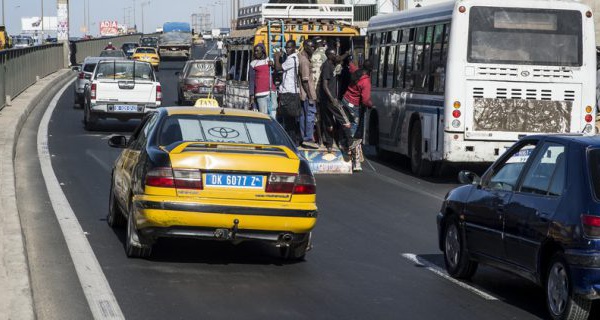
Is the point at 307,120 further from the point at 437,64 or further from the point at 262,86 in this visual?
the point at 437,64

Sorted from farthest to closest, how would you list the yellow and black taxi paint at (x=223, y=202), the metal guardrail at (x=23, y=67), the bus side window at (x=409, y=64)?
1. the metal guardrail at (x=23, y=67)
2. the bus side window at (x=409, y=64)
3. the yellow and black taxi paint at (x=223, y=202)

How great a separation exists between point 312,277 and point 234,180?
3.54 ft

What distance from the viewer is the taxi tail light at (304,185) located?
36.9ft

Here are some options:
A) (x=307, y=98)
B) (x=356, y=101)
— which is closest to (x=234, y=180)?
(x=356, y=101)

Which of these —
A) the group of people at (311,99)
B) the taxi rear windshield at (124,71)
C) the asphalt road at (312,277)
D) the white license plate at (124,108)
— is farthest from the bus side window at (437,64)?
the taxi rear windshield at (124,71)

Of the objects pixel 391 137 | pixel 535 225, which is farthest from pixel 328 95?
pixel 535 225

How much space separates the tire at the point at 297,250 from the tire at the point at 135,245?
1.29m

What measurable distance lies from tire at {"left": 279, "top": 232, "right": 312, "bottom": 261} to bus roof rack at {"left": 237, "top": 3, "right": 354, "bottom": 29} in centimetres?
1759

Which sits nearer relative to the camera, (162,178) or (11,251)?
(162,178)

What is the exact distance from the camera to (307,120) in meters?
22.9

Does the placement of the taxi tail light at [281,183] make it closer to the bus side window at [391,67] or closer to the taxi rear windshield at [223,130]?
the taxi rear windshield at [223,130]

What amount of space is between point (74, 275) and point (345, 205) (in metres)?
6.71

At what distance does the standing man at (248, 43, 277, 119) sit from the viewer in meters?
23.3

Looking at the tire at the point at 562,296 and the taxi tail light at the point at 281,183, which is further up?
the taxi tail light at the point at 281,183
